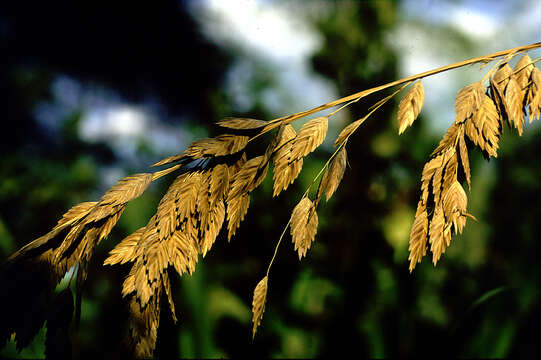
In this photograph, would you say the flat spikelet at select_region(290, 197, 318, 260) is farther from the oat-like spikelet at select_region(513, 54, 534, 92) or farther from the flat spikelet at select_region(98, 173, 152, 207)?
the oat-like spikelet at select_region(513, 54, 534, 92)

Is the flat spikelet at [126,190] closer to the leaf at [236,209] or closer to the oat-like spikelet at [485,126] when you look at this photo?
the leaf at [236,209]

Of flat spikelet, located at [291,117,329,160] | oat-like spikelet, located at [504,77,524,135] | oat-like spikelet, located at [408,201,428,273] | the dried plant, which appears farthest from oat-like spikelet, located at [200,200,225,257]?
oat-like spikelet, located at [504,77,524,135]

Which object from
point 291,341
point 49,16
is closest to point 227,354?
point 291,341

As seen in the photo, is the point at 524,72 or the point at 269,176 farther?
the point at 269,176

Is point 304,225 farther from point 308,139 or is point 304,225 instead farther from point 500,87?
point 500,87

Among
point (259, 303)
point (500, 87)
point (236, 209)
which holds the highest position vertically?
point (500, 87)

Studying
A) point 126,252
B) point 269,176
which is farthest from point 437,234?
point 269,176
